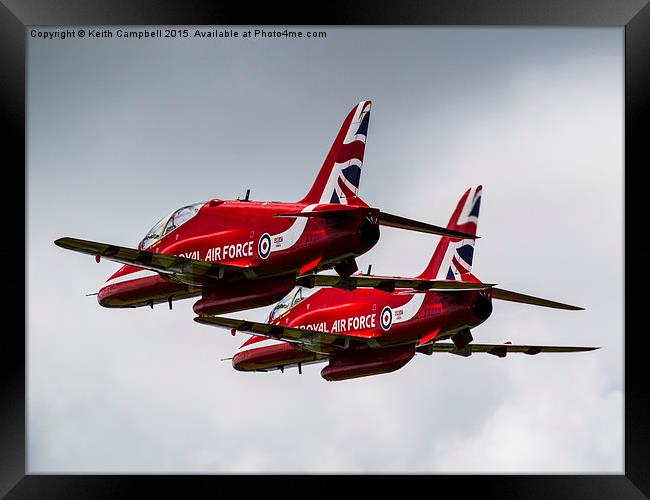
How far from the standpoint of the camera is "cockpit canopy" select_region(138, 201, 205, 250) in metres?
31.0

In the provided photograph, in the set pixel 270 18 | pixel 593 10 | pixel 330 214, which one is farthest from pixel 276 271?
pixel 593 10

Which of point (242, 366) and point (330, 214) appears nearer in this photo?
point (330, 214)

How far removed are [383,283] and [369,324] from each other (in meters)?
3.19

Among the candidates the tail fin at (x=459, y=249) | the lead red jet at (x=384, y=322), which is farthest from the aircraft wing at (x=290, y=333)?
the tail fin at (x=459, y=249)

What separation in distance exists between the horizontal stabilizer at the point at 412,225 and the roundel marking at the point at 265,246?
7.32 ft

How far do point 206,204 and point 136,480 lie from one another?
6.41 metres

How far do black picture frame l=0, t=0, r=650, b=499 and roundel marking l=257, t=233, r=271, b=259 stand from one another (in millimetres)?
4241

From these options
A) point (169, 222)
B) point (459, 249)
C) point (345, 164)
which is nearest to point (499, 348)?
point (459, 249)

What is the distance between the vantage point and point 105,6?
87.2 ft

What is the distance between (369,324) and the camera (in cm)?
3441

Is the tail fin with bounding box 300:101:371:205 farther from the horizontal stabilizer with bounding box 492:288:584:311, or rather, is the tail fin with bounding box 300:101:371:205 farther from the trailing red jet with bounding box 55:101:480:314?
the horizontal stabilizer with bounding box 492:288:584:311

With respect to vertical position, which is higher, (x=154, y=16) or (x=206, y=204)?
(x=154, y=16)

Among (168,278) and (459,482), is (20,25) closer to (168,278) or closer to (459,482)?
(168,278)

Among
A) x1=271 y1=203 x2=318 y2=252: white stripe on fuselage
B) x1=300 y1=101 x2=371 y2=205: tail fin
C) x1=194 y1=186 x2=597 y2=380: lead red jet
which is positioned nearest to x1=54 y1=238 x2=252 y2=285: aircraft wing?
x1=271 y1=203 x2=318 y2=252: white stripe on fuselage
